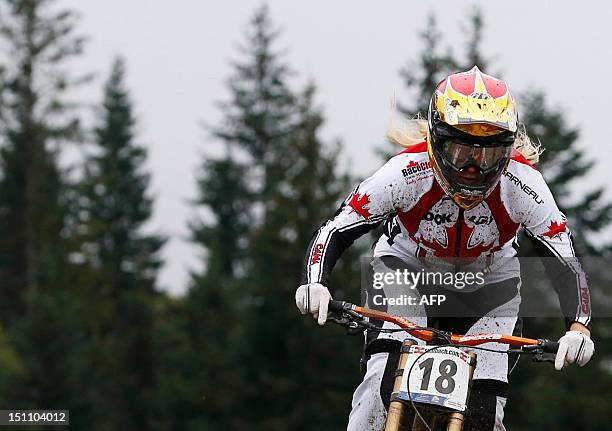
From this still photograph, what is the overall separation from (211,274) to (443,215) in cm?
3632

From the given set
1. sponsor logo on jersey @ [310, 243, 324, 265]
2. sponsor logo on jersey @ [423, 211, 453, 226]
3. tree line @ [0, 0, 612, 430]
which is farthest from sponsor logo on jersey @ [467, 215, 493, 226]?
tree line @ [0, 0, 612, 430]

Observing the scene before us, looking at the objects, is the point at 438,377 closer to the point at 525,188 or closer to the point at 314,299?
the point at 314,299

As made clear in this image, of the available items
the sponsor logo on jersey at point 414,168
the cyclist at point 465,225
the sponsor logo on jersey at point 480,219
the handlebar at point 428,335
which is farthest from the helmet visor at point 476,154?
the handlebar at point 428,335

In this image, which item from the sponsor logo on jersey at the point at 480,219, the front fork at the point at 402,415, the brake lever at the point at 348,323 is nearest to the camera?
the front fork at the point at 402,415

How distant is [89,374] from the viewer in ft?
128

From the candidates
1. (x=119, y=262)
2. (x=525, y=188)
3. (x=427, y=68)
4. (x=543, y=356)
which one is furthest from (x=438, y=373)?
(x=119, y=262)

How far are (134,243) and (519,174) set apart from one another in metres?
56.8

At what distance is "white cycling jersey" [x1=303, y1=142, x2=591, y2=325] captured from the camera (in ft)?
21.4

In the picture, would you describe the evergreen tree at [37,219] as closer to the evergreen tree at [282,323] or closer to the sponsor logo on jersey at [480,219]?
the evergreen tree at [282,323]

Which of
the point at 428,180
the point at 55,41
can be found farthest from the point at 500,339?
the point at 55,41

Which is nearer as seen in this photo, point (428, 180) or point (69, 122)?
point (428, 180)

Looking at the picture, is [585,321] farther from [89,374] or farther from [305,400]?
[89,374]

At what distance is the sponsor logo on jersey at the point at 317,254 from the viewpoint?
638 cm

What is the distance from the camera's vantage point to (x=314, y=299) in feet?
19.7
